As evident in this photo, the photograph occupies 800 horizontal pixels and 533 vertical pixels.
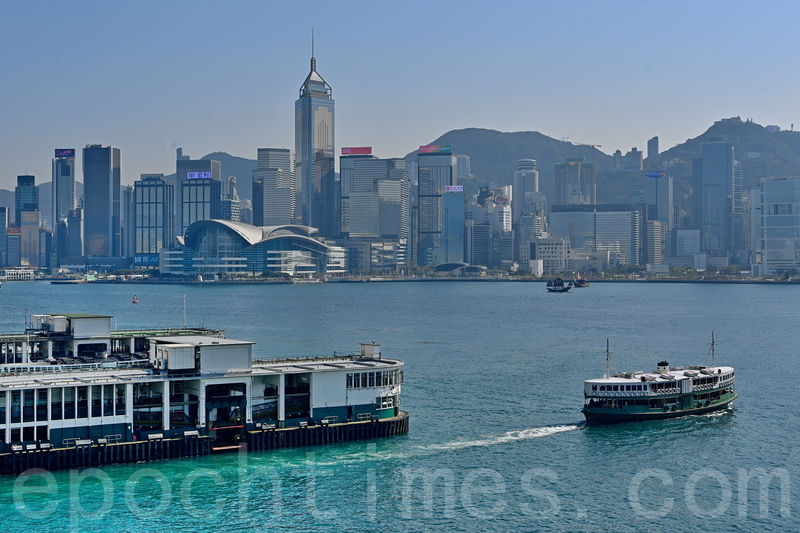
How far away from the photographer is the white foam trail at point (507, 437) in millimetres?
46875

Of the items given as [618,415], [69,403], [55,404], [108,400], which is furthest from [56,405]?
[618,415]

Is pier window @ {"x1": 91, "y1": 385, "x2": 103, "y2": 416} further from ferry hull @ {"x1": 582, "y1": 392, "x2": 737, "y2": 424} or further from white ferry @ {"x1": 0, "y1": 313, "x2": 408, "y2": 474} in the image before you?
ferry hull @ {"x1": 582, "y1": 392, "x2": 737, "y2": 424}

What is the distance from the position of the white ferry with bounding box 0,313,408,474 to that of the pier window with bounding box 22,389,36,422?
4 cm

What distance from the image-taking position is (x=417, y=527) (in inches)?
1407

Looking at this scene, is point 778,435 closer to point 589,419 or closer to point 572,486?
point 589,419

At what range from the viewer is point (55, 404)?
41.7 metres

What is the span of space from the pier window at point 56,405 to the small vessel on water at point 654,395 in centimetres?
2684

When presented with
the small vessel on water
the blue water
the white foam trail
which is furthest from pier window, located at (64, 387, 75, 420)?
the small vessel on water

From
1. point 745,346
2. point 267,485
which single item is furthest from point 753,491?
point 745,346

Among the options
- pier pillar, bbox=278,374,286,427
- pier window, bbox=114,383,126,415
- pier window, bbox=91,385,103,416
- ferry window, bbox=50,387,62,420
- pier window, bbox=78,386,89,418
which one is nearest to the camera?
ferry window, bbox=50,387,62,420

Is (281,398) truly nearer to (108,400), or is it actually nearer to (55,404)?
(108,400)

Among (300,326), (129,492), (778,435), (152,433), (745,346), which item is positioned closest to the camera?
(129,492)

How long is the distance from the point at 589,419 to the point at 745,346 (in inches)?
1708

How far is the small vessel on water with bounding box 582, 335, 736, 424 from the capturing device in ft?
173
